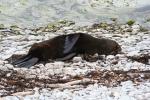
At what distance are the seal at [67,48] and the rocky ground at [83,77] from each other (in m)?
0.29

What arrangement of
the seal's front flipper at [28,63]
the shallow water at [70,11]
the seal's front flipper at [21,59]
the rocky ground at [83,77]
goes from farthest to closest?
the shallow water at [70,11] < the seal's front flipper at [21,59] < the seal's front flipper at [28,63] < the rocky ground at [83,77]

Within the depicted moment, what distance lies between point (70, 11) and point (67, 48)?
21.3 ft

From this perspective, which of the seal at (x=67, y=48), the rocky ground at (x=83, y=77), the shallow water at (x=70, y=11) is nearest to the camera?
the rocky ground at (x=83, y=77)

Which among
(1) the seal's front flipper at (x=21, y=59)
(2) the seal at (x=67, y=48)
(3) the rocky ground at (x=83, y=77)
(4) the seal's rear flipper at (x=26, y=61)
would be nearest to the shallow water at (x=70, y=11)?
(3) the rocky ground at (x=83, y=77)

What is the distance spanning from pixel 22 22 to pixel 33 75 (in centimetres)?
722

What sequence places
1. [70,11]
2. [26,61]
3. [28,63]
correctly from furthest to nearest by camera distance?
[70,11] → [26,61] → [28,63]

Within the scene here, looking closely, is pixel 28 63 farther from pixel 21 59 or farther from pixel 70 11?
pixel 70 11

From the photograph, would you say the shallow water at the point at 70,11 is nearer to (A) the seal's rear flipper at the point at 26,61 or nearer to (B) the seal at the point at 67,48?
(B) the seal at the point at 67,48

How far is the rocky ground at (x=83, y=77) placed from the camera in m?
6.63

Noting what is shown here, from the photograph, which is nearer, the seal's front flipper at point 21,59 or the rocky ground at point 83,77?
the rocky ground at point 83,77

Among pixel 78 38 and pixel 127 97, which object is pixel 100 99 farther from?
pixel 78 38

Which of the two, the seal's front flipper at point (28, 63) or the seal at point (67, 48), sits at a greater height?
the seal at point (67, 48)

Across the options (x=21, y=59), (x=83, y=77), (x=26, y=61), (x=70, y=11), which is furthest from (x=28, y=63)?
(x=70, y=11)

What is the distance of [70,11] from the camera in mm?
15945
